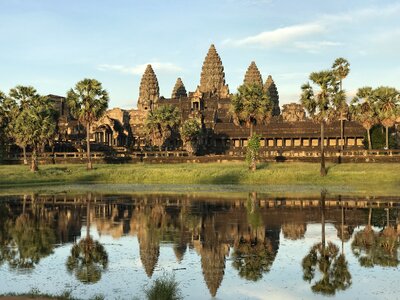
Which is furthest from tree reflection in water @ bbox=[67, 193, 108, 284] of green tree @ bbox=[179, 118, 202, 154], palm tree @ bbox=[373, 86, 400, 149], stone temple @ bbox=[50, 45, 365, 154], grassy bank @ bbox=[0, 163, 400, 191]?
stone temple @ bbox=[50, 45, 365, 154]

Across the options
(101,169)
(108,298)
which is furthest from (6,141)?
(108,298)

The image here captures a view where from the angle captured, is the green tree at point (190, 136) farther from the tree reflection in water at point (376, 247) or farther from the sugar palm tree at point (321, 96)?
the tree reflection in water at point (376, 247)

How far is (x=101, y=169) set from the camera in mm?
81250

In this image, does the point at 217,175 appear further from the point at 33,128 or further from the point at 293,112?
the point at 293,112

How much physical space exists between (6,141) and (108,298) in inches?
3172

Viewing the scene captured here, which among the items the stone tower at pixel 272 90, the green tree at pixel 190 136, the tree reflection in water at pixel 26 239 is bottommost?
the tree reflection in water at pixel 26 239

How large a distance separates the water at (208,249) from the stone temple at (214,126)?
72.8 meters

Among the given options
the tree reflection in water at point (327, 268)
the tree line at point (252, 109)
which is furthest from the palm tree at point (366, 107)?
the tree reflection in water at point (327, 268)

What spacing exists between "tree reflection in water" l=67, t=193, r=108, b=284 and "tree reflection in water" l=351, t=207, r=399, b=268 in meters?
9.75

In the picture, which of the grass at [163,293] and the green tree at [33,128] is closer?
the grass at [163,293]

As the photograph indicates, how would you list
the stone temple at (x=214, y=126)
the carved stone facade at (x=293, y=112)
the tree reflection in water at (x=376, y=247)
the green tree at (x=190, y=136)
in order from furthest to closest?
the carved stone facade at (x=293, y=112) < the stone temple at (x=214, y=126) < the green tree at (x=190, y=136) < the tree reflection in water at (x=376, y=247)

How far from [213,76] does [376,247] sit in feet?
525

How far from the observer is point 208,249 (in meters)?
25.6

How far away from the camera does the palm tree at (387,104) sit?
85250 mm
